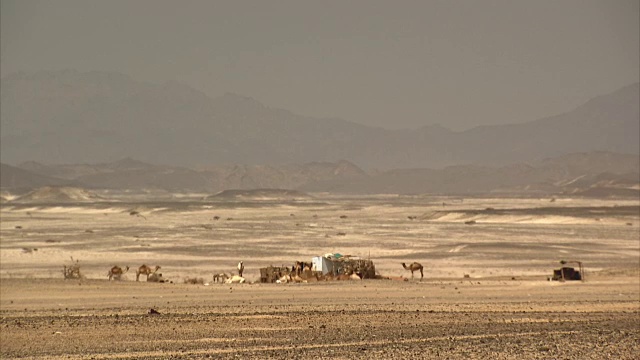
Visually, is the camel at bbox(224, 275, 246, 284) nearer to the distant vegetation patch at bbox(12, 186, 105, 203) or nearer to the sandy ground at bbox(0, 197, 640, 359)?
the sandy ground at bbox(0, 197, 640, 359)

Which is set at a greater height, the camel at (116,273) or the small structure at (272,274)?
the camel at (116,273)

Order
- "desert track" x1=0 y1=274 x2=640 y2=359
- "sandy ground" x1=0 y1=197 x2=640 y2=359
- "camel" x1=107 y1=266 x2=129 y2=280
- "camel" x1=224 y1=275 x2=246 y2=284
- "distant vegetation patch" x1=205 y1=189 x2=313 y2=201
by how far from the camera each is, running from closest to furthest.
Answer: "desert track" x1=0 y1=274 x2=640 y2=359 → "sandy ground" x1=0 y1=197 x2=640 y2=359 → "camel" x1=224 y1=275 x2=246 y2=284 → "camel" x1=107 y1=266 x2=129 y2=280 → "distant vegetation patch" x1=205 y1=189 x2=313 y2=201

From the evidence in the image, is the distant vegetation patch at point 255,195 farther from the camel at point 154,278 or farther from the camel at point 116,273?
the camel at point 154,278

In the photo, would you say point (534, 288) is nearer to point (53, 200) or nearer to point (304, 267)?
point (304, 267)

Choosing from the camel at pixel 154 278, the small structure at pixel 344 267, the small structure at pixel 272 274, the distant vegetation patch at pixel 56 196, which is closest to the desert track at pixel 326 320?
the small structure at pixel 344 267

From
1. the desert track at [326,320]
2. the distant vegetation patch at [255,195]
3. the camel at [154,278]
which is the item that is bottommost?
the desert track at [326,320]

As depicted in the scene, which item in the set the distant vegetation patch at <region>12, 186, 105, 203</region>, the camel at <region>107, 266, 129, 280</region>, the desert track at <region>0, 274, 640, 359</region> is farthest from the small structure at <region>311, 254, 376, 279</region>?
the distant vegetation patch at <region>12, 186, 105, 203</region>

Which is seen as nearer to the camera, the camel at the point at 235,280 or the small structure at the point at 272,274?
the camel at the point at 235,280

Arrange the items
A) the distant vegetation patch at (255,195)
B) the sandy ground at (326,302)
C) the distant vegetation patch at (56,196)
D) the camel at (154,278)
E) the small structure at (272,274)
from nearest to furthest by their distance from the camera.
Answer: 1. the sandy ground at (326,302)
2. the small structure at (272,274)
3. the camel at (154,278)
4. the distant vegetation patch at (56,196)
5. the distant vegetation patch at (255,195)

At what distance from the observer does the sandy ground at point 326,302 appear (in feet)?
58.4

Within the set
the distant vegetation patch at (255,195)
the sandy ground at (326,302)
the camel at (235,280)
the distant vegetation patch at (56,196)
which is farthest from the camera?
the distant vegetation patch at (255,195)

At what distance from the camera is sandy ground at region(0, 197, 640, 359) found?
1781cm

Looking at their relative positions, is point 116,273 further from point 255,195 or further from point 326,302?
point 255,195

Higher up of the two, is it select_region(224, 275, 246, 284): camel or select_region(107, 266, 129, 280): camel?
select_region(107, 266, 129, 280): camel
